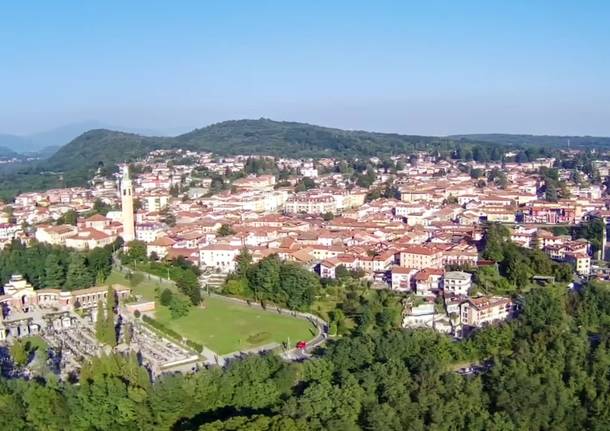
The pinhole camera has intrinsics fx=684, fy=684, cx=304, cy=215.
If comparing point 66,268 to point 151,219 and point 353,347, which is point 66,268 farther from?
point 353,347

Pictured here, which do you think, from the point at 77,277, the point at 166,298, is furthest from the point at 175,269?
the point at 166,298

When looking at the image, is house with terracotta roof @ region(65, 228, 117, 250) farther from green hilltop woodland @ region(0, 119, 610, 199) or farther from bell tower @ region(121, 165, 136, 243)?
green hilltop woodland @ region(0, 119, 610, 199)

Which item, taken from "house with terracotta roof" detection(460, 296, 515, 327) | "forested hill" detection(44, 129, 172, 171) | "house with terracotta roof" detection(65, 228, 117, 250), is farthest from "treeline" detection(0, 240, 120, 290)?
"forested hill" detection(44, 129, 172, 171)

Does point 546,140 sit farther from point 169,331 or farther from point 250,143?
point 169,331

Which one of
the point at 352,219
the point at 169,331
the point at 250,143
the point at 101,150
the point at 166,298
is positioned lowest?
the point at 169,331

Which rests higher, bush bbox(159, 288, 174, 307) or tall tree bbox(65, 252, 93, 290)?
tall tree bbox(65, 252, 93, 290)

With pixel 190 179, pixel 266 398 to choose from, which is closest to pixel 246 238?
pixel 266 398
